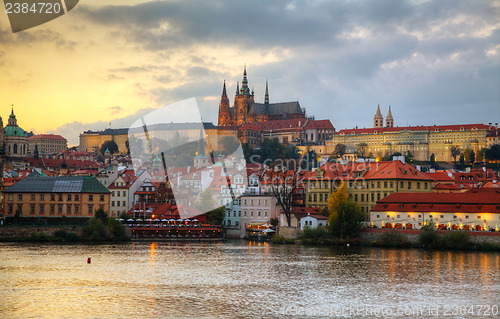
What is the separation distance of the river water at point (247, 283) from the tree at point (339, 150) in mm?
136758

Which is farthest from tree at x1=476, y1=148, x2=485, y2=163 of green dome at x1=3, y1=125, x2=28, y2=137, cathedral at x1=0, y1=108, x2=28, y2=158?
green dome at x1=3, y1=125, x2=28, y2=137

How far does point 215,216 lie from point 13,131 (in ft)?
396

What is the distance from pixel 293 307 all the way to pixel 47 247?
31.5 metres

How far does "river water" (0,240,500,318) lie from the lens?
2970 cm

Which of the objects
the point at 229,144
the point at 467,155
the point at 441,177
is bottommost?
Answer: the point at 441,177

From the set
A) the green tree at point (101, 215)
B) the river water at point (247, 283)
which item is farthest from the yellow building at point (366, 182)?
the green tree at point (101, 215)

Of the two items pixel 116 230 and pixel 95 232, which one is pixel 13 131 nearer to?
pixel 116 230

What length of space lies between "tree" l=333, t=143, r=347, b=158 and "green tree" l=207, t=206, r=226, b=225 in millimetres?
120778

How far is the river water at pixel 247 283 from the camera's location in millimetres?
29703

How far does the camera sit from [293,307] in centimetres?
3055

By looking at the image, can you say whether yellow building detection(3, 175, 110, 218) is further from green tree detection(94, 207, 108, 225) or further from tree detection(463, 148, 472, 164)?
tree detection(463, 148, 472, 164)

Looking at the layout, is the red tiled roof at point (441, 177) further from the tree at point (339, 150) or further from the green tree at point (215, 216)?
the tree at point (339, 150)

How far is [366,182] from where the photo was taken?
69688 mm

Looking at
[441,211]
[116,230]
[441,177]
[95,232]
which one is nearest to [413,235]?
[441,211]
